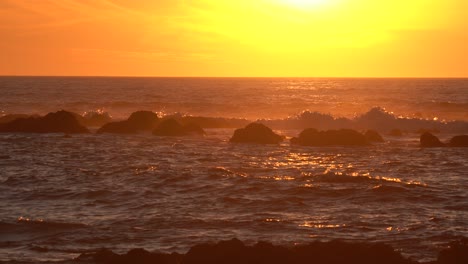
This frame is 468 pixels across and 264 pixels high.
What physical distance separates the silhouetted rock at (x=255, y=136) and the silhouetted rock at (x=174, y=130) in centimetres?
536

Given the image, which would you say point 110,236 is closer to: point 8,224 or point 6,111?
point 8,224

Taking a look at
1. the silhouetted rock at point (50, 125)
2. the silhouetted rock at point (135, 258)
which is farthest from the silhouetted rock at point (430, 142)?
the silhouetted rock at point (135, 258)

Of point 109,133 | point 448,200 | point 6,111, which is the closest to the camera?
point 448,200

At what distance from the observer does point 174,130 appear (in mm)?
47938

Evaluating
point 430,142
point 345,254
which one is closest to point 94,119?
point 430,142

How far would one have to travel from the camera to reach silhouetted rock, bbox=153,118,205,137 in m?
47.8

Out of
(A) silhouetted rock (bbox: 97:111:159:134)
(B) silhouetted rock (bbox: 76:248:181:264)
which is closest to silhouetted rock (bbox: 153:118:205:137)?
(A) silhouetted rock (bbox: 97:111:159:134)

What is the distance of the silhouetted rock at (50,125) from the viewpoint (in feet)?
162

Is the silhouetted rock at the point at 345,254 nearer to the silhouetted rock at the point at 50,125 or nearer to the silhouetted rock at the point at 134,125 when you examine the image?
the silhouetted rock at the point at 134,125

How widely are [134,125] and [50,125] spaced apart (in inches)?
224

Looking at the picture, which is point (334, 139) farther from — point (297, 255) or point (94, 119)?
point (94, 119)

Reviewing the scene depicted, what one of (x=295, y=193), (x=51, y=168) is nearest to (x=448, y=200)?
(x=295, y=193)

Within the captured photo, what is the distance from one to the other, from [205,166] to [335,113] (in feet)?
190

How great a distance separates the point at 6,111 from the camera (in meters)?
85.2
